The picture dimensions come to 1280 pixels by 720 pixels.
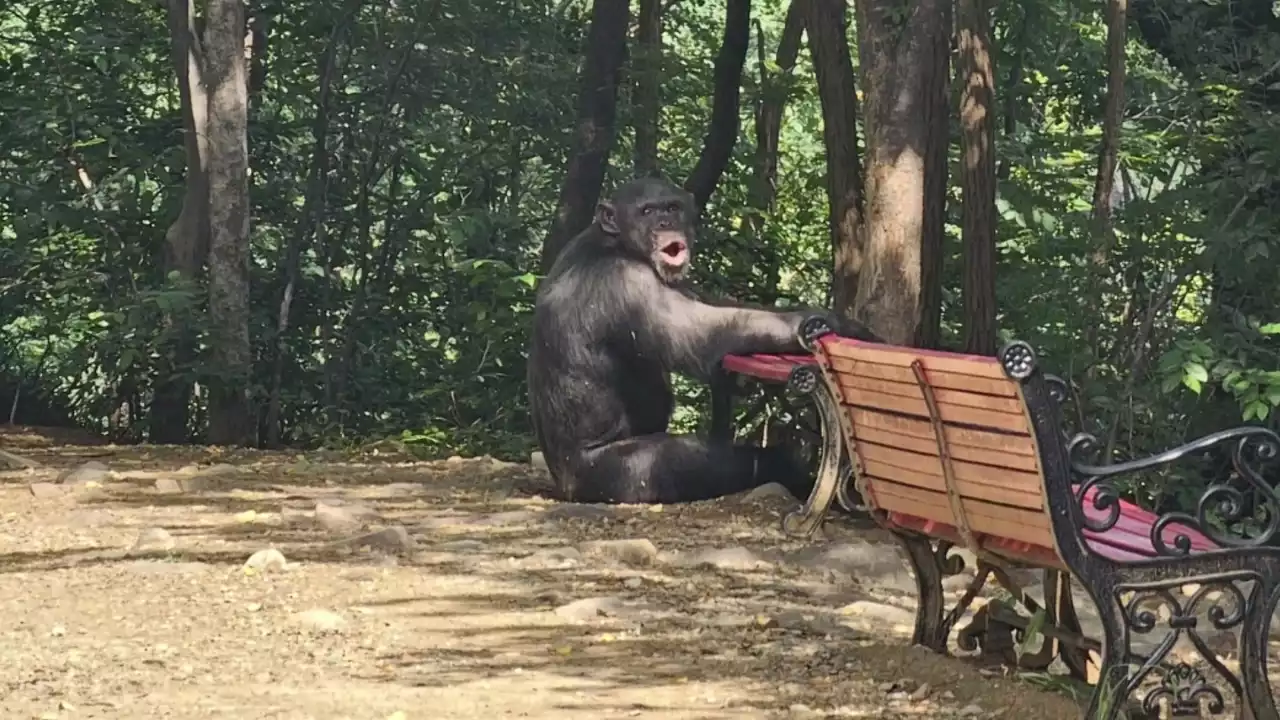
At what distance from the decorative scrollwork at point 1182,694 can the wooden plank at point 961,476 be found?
0.46 metres

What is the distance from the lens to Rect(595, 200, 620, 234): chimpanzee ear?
8.85 metres

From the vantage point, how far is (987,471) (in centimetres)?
454

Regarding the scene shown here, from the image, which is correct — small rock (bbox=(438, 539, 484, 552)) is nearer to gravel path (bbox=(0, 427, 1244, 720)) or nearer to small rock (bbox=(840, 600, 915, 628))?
gravel path (bbox=(0, 427, 1244, 720))

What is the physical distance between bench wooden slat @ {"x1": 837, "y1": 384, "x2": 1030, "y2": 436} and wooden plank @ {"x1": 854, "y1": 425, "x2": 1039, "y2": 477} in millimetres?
63

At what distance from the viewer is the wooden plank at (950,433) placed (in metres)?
4.32

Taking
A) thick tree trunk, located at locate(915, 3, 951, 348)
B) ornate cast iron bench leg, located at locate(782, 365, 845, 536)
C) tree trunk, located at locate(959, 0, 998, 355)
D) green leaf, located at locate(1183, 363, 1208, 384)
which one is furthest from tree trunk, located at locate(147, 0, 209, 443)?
green leaf, located at locate(1183, 363, 1208, 384)

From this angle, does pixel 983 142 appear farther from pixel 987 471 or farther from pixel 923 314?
pixel 987 471

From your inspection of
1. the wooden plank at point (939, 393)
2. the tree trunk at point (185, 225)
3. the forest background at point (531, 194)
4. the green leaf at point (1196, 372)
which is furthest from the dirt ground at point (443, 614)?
the tree trunk at point (185, 225)

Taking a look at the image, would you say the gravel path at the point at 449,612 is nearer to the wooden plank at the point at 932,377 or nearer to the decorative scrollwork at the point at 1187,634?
the decorative scrollwork at the point at 1187,634

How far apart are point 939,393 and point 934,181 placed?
142 inches

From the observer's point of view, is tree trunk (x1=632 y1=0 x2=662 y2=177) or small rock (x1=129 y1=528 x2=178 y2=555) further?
tree trunk (x1=632 y1=0 x2=662 y2=177)

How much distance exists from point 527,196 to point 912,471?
12.0 m

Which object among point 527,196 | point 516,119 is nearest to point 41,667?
point 516,119

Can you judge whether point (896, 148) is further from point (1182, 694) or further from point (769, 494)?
point (1182, 694)
